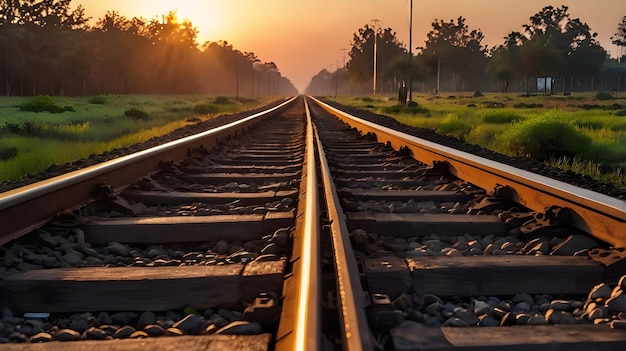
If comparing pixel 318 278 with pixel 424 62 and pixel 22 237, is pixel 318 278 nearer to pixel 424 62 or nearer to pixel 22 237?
pixel 22 237

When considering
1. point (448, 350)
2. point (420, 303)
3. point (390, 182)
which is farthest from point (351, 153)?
point (448, 350)

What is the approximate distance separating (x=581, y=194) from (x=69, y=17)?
82290 mm

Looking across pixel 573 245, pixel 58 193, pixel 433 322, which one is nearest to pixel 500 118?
pixel 573 245

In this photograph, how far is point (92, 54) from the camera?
2950 inches

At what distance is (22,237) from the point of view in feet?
10.3

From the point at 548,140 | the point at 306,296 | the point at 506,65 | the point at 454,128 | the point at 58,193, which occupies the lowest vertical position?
the point at 306,296

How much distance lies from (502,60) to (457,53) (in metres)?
28.7

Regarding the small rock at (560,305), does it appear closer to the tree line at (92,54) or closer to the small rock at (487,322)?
the small rock at (487,322)

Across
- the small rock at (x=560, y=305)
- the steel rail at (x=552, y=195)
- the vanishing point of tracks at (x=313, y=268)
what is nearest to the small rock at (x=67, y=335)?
the vanishing point of tracks at (x=313, y=268)

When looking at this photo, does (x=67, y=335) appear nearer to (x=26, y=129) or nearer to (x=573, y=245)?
(x=573, y=245)

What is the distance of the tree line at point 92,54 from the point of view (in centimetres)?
6228

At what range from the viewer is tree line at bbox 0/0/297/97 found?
6228cm

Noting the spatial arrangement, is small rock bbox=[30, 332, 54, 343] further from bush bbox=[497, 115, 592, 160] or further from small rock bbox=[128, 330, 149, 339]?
bush bbox=[497, 115, 592, 160]

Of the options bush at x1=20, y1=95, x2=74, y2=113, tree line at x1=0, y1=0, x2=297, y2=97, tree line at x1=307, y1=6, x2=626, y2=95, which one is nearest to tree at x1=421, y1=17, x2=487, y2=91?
tree line at x1=307, y1=6, x2=626, y2=95
